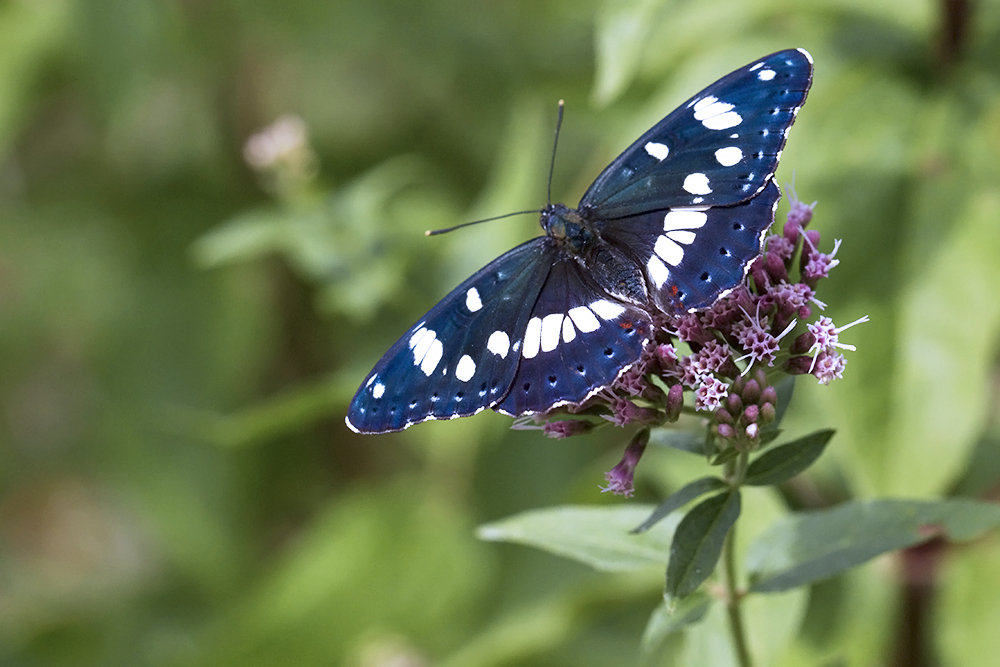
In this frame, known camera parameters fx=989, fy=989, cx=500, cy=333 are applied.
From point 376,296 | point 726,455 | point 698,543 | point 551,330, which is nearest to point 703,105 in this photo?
point 551,330

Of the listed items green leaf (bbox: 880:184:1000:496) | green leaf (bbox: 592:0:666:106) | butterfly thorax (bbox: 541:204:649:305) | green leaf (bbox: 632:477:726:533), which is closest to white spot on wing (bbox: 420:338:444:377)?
butterfly thorax (bbox: 541:204:649:305)

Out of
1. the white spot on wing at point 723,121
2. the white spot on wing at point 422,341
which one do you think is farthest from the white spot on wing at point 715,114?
the white spot on wing at point 422,341

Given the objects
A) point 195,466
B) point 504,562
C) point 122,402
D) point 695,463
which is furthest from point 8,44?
point 695,463

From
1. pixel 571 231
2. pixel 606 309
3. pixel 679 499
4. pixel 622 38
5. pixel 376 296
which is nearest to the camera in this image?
pixel 679 499

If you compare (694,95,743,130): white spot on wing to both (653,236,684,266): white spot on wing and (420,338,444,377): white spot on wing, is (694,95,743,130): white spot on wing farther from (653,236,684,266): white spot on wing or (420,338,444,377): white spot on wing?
(420,338,444,377): white spot on wing

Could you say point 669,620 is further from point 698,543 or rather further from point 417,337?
point 417,337

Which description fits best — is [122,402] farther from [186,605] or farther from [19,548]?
[19,548]
